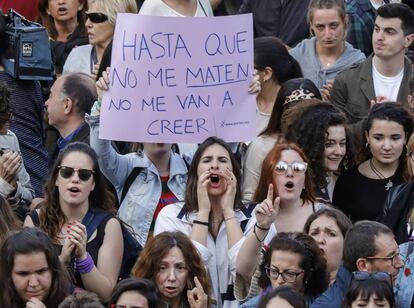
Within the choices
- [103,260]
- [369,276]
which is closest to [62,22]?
[103,260]

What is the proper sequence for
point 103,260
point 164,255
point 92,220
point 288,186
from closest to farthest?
point 164,255
point 103,260
point 92,220
point 288,186

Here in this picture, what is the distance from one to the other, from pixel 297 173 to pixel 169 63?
115 cm

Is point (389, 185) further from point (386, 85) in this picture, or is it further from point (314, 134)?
point (386, 85)

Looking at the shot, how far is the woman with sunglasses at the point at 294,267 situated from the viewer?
9492 millimetres

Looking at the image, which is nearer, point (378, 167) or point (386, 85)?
point (378, 167)

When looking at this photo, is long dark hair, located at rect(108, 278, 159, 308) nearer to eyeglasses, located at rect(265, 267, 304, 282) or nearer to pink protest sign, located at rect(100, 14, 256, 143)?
eyeglasses, located at rect(265, 267, 304, 282)

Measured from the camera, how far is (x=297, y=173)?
1048 cm

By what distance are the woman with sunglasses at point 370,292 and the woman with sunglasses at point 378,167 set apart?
2.06 m

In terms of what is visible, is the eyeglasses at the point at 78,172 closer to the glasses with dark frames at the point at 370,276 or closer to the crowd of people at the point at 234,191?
the crowd of people at the point at 234,191

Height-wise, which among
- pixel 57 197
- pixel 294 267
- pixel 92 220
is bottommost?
pixel 294 267

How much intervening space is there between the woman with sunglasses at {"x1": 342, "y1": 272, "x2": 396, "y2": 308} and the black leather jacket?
4.76 feet

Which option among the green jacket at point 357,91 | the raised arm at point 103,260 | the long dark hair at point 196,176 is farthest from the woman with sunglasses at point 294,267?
the green jacket at point 357,91

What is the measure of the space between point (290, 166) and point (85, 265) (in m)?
1.54

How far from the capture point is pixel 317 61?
13.1m
